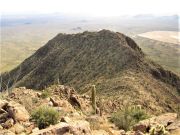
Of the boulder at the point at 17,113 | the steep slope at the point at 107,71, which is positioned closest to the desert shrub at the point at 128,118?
the boulder at the point at 17,113

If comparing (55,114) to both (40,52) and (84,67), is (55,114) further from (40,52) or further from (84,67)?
(40,52)

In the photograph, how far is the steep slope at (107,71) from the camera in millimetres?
50062

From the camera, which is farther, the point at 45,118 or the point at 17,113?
the point at 17,113

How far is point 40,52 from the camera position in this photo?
3408 inches

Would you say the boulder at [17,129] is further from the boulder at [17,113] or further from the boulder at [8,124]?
the boulder at [17,113]

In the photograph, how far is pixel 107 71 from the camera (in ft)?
195

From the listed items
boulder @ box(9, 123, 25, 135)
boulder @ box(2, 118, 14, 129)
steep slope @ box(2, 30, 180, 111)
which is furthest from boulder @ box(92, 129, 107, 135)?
steep slope @ box(2, 30, 180, 111)

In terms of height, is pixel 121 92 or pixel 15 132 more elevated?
pixel 15 132

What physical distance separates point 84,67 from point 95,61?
229 cm

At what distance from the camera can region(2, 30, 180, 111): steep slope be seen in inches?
1971

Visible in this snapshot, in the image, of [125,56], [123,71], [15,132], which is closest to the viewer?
[15,132]

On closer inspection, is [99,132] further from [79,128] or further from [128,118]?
[128,118]

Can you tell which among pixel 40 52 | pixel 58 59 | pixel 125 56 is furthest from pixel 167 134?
pixel 40 52

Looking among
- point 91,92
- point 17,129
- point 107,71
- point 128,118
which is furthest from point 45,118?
point 107,71
